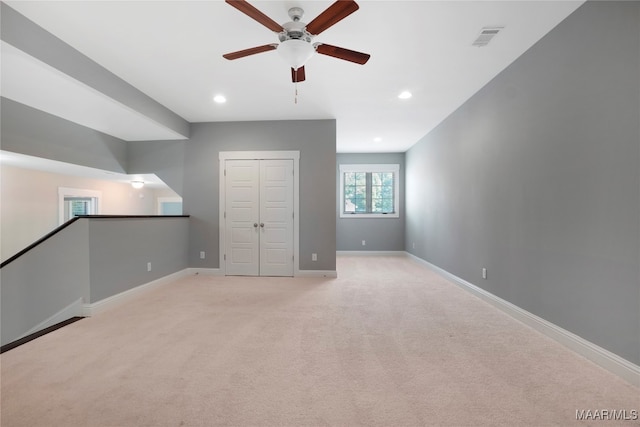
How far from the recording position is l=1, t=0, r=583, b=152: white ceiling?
221 cm

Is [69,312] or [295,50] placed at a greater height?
[295,50]

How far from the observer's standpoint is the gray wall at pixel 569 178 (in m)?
1.86

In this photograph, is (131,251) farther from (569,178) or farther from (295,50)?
(569,178)

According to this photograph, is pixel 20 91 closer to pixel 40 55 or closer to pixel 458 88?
pixel 40 55

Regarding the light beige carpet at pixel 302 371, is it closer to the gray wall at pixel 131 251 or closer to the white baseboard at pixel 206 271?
the gray wall at pixel 131 251

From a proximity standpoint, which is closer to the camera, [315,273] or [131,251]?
[131,251]

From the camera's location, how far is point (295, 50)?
86.3 inches

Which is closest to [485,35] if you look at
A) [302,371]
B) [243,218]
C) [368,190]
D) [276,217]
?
[302,371]

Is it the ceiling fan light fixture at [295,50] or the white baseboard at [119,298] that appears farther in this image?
the white baseboard at [119,298]

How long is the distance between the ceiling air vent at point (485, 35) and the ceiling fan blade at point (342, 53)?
3.60 feet

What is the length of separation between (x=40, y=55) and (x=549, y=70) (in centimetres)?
442

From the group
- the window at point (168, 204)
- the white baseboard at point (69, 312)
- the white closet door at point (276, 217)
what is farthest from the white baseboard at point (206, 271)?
the window at point (168, 204)

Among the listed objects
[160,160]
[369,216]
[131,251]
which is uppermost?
[160,160]

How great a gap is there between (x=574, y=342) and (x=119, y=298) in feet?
15.2
